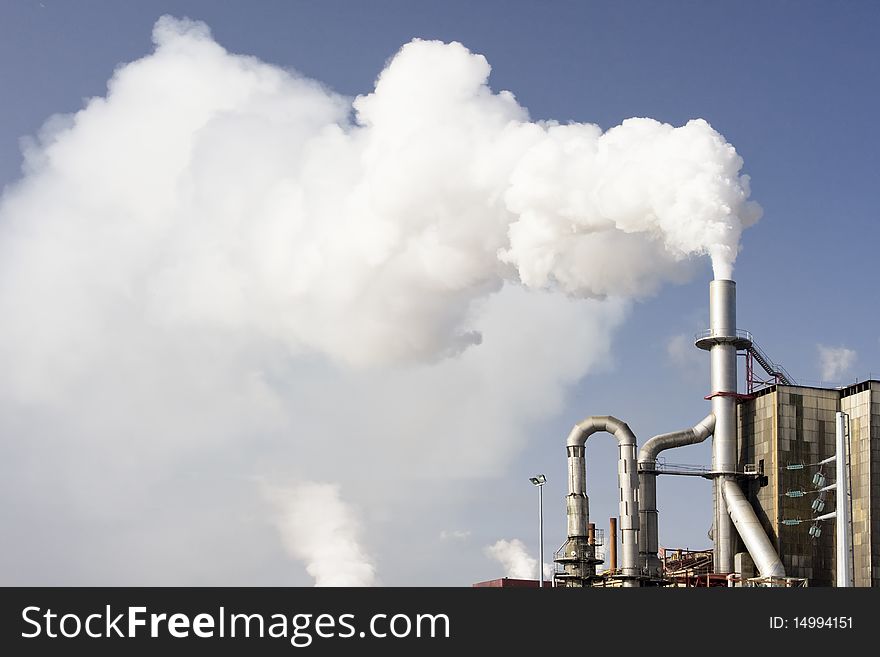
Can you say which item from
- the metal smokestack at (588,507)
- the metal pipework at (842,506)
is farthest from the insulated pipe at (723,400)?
the metal pipework at (842,506)

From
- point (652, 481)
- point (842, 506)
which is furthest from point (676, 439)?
point (842, 506)

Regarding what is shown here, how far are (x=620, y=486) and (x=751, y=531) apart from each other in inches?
386

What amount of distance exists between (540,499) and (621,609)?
3748cm

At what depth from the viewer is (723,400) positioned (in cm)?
9031

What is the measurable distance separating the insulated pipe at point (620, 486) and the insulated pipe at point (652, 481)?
640mm

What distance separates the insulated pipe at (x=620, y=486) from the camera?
8644 cm

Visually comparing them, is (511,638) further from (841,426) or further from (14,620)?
(841,426)

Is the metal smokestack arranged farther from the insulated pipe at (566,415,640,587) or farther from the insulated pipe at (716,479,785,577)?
the insulated pipe at (716,479,785,577)

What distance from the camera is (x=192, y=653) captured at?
4234 cm

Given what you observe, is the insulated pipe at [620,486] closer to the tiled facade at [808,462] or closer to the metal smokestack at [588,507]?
the metal smokestack at [588,507]

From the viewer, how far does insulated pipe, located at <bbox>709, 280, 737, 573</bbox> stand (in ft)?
291

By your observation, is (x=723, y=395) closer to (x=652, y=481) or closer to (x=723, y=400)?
(x=723, y=400)

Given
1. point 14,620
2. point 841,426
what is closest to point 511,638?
point 14,620

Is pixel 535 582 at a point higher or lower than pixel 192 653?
higher
